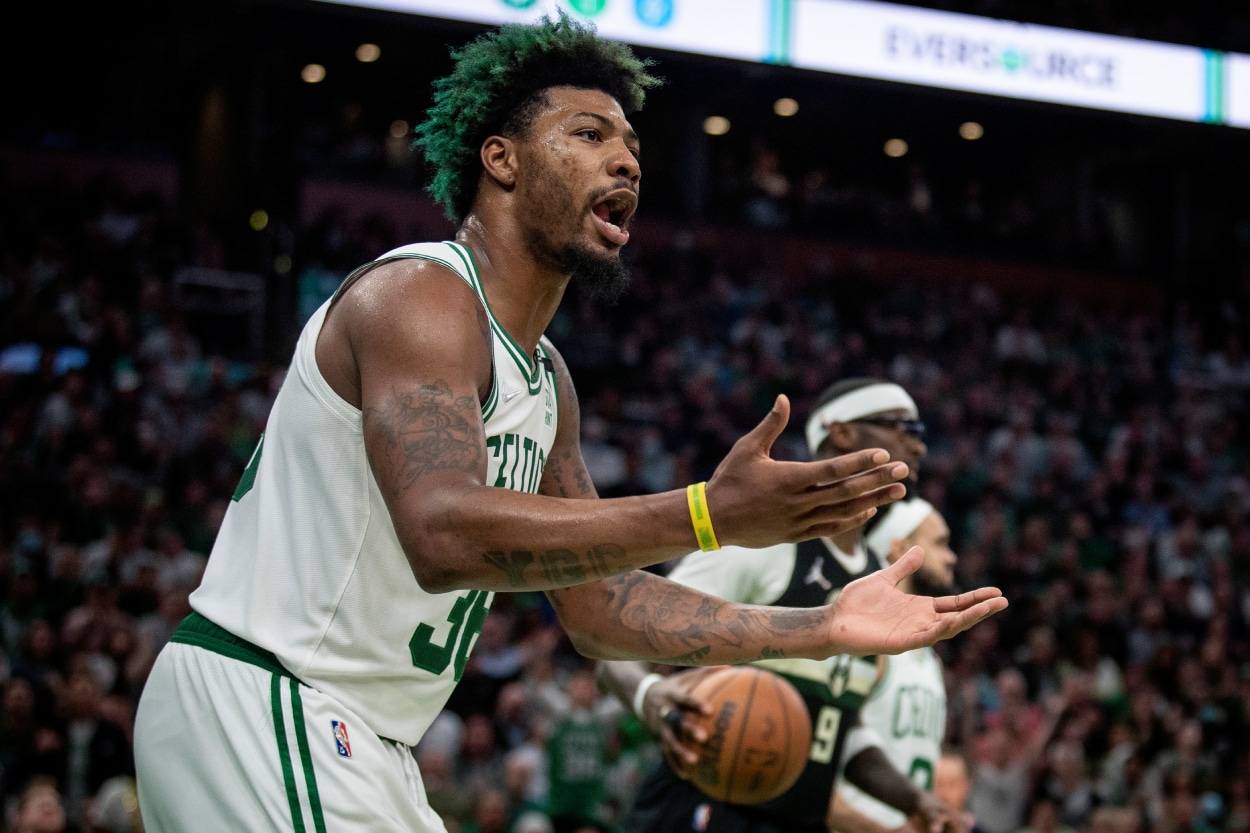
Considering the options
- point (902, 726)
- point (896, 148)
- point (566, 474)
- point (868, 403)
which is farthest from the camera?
point (896, 148)

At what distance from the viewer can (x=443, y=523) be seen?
7.23ft

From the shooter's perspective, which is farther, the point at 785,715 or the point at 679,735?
the point at 785,715

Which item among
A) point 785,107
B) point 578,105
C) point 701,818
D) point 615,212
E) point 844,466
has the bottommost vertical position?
point 701,818

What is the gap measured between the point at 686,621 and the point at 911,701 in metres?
2.43

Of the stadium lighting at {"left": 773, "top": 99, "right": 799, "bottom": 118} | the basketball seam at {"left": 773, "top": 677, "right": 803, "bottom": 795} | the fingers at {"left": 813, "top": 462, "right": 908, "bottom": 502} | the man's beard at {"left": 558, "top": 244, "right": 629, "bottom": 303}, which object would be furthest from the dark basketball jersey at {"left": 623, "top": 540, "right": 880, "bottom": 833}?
the stadium lighting at {"left": 773, "top": 99, "right": 799, "bottom": 118}

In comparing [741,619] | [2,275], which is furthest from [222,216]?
[741,619]

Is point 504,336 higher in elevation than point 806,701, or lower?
higher

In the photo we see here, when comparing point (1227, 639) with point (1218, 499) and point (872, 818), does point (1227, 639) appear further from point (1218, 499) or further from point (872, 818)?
point (872, 818)

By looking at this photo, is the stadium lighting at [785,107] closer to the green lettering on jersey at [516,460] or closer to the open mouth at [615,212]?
the open mouth at [615,212]

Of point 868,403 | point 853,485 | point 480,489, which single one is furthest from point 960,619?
point 868,403

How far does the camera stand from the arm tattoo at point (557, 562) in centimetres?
218

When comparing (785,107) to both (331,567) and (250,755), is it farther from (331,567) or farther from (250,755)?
(250,755)

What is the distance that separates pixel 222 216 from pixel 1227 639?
10.7m

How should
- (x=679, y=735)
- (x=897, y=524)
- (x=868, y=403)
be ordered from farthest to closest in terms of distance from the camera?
(x=897, y=524) → (x=868, y=403) → (x=679, y=735)
